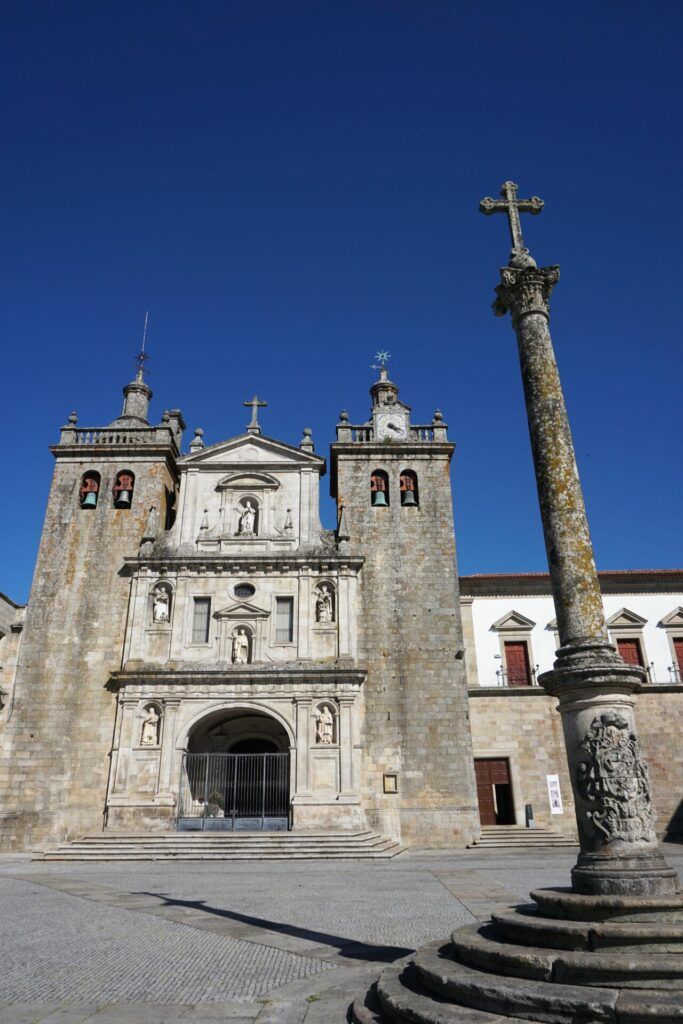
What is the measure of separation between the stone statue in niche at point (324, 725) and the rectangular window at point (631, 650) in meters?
11.5

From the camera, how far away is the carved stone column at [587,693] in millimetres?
5828

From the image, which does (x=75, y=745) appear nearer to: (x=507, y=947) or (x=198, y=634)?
(x=198, y=634)

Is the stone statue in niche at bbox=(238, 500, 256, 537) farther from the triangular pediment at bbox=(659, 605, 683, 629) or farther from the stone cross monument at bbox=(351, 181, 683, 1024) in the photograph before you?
the stone cross monument at bbox=(351, 181, 683, 1024)

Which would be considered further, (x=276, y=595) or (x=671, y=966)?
(x=276, y=595)

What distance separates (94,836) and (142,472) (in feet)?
40.9

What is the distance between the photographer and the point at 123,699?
70.4 feet

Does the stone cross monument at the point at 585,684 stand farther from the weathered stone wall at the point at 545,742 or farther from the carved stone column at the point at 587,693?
the weathered stone wall at the point at 545,742

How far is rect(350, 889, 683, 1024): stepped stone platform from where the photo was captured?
4.13m

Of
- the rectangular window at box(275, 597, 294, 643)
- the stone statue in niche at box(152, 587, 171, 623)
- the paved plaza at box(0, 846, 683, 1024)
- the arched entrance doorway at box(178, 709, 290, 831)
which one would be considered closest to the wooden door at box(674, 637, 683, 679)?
the paved plaza at box(0, 846, 683, 1024)

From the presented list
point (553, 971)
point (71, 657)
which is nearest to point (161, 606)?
point (71, 657)

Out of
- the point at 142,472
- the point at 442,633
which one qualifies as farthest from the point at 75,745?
the point at 442,633

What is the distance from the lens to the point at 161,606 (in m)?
22.9

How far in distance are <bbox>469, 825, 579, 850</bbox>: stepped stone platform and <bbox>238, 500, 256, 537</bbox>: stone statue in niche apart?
12372 millimetres

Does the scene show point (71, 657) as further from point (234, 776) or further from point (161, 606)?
point (234, 776)
